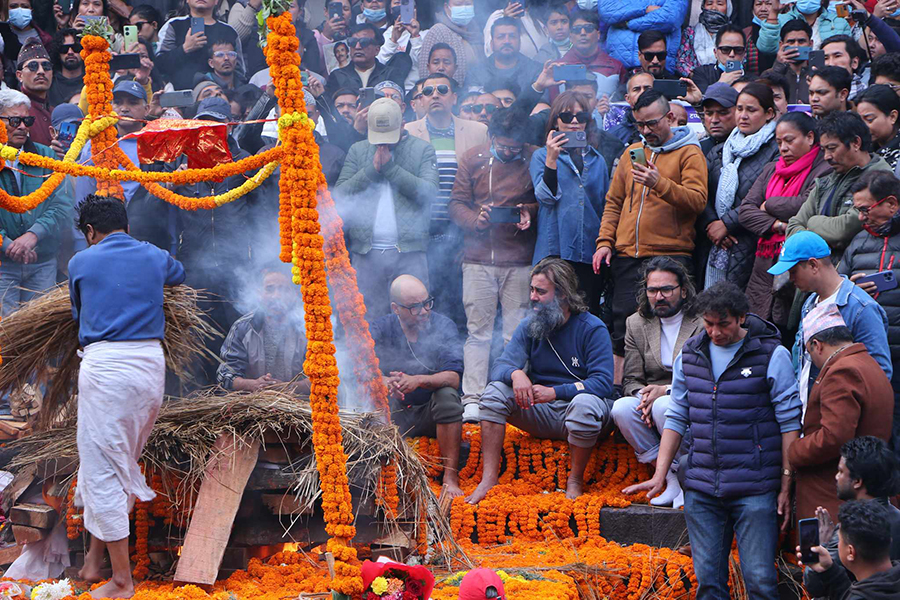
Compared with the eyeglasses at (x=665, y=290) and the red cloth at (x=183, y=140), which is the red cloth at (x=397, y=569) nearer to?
the red cloth at (x=183, y=140)

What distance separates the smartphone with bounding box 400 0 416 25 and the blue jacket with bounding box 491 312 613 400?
4.51 metres

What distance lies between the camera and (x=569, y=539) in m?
7.29

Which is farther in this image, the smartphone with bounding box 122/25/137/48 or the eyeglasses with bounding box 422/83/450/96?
the eyeglasses with bounding box 422/83/450/96

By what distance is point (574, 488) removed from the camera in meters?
7.58

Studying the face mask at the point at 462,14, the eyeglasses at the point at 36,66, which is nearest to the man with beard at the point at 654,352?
the face mask at the point at 462,14

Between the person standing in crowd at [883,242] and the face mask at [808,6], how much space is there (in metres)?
4.18

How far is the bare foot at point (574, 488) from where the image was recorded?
7.56m

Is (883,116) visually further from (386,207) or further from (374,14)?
(374,14)

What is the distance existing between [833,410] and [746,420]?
1.75 feet

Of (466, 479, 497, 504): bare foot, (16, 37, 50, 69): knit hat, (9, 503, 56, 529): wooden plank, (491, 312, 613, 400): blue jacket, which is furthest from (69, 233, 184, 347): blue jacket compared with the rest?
(16, 37, 50, 69): knit hat

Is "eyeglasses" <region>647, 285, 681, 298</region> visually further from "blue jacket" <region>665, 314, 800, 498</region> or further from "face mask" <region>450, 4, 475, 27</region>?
"face mask" <region>450, 4, 475, 27</region>

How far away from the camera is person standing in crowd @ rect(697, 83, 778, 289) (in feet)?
25.3

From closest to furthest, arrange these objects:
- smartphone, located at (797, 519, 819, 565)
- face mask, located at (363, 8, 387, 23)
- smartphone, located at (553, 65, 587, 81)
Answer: smartphone, located at (797, 519, 819, 565)
smartphone, located at (553, 65, 587, 81)
face mask, located at (363, 8, 387, 23)

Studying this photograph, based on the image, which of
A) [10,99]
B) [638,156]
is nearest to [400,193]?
[638,156]
